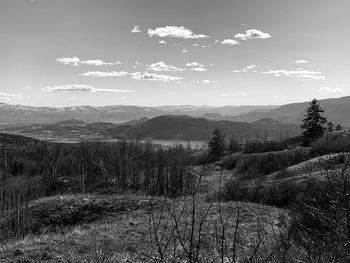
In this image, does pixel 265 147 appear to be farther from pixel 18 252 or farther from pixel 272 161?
pixel 18 252

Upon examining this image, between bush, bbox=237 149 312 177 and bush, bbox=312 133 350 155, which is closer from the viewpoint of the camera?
bush, bbox=312 133 350 155

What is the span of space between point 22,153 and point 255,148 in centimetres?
6827

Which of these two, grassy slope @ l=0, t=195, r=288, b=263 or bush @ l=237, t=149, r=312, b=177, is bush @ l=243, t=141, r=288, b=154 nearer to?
bush @ l=237, t=149, r=312, b=177

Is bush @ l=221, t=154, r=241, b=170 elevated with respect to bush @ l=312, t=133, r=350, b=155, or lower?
lower

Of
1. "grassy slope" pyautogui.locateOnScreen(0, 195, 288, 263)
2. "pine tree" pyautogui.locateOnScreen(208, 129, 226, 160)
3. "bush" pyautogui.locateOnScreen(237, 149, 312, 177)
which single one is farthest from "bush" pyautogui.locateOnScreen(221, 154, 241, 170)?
"grassy slope" pyautogui.locateOnScreen(0, 195, 288, 263)

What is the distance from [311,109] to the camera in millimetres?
69688

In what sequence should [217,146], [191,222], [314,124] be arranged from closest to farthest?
1. [191,222]
2. [314,124]
3. [217,146]

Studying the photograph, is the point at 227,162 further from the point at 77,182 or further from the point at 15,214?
the point at 15,214

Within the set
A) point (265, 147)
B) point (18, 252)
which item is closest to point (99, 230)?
point (18, 252)

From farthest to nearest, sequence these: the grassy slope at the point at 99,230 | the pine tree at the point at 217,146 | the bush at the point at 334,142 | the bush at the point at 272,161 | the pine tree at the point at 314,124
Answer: the pine tree at the point at 217,146, the pine tree at the point at 314,124, the bush at the point at 272,161, the bush at the point at 334,142, the grassy slope at the point at 99,230

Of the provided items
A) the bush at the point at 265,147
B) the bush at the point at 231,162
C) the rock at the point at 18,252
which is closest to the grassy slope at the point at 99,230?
the rock at the point at 18,252

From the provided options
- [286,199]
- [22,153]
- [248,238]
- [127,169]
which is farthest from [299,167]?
[22,153]

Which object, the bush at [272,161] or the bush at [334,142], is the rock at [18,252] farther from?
the bush at [334,142]

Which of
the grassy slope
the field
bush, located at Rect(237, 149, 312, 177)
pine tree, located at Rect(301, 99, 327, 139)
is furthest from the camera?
pine tree, located at Rect(301, 99, 327, 139)
